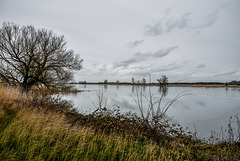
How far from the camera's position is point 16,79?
441 inches

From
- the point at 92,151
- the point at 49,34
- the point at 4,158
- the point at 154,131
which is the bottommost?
the point at 154,131

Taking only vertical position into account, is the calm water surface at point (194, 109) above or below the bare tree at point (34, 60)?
below

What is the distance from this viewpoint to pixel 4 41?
10305 millimetres

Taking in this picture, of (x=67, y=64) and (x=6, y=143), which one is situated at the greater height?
(x=67, y=64)

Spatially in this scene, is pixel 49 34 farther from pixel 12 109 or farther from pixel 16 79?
pixel 12 109

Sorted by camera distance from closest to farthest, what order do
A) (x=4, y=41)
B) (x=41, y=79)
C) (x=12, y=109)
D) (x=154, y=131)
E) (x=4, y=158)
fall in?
1. (x=4, y=158)
2. (x=12, y=109)
3. (x=154, y=131)
4. (x=4, y=41)
5. (x=41, y=79)

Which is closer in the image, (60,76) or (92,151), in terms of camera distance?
(92,151)

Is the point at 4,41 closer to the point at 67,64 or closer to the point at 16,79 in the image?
the point at 16,79

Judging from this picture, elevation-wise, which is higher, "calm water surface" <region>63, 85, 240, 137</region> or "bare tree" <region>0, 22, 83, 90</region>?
"bare tree" <region>0, 22, 83, 90</region>

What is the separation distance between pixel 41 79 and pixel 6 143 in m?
11.2

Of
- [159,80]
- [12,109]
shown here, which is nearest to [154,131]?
[159,80]

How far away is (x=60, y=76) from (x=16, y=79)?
3.89 m

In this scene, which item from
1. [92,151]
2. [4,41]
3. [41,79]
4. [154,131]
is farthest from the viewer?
[41,79]

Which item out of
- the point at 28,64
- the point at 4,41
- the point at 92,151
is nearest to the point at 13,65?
the point at 28,64
